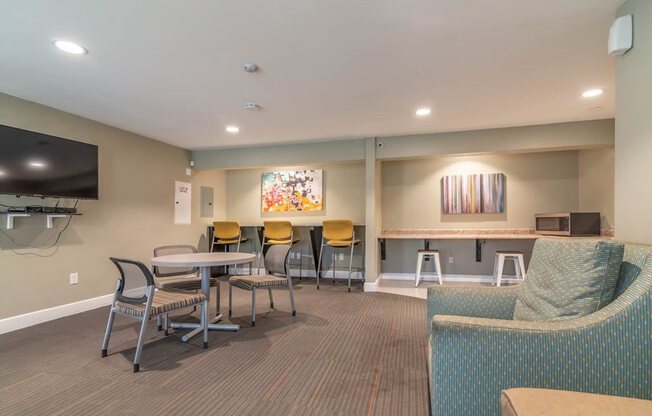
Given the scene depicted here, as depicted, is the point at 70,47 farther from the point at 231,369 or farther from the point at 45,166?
the point at 231,369

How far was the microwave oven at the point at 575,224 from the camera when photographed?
3930 millimetres

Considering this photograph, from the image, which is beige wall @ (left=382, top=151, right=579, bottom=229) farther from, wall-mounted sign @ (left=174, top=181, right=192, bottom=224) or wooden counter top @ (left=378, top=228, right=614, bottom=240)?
wall-mounted sign @ (left=174, top=181, right=192, bottom=224)

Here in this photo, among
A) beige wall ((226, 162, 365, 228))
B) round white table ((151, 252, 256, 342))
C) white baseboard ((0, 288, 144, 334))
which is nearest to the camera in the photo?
round white table ((151, 252, 256, 342))

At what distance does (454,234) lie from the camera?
493 cm

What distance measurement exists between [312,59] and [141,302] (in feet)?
7.12

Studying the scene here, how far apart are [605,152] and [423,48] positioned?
12.1 feet

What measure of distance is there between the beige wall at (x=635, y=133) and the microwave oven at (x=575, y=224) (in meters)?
2.65

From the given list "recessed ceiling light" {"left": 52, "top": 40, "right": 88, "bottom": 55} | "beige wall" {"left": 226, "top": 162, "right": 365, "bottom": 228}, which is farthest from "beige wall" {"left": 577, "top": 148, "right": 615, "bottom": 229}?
"recessed ceiling light" {"left": 52, "top": 40, "right": 88, "bottom": 55}

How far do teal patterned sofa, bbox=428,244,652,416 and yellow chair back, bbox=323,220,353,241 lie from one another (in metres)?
3.52

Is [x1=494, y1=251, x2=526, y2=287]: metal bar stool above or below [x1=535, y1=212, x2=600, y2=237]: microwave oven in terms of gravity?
below

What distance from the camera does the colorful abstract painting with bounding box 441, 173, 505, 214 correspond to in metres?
4.93

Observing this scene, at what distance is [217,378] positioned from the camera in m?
2.04

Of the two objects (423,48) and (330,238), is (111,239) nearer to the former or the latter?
(330,238)

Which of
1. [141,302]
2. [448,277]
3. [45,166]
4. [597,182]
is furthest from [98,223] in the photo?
[597,182]
